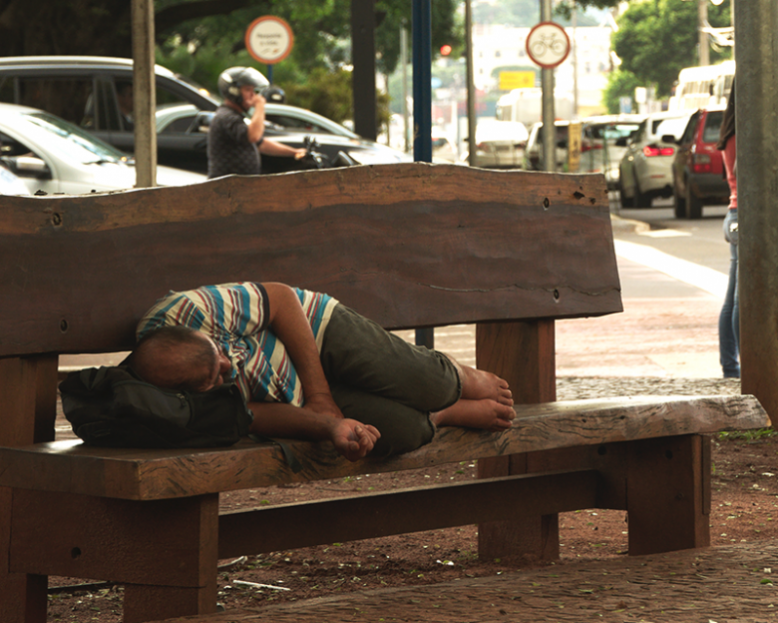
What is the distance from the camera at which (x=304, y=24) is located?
127ft

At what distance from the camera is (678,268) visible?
13.8 m

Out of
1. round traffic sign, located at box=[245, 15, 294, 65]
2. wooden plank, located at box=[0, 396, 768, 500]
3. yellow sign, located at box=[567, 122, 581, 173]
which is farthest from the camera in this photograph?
yellow sign, located at box=[567, 122, 581, 173]

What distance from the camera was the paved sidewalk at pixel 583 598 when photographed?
288 cm

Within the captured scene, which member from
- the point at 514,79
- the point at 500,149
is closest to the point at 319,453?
the point at 500,149

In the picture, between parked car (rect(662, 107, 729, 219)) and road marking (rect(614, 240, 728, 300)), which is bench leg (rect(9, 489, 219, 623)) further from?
parked car (rect(662, 107, 729, 219))

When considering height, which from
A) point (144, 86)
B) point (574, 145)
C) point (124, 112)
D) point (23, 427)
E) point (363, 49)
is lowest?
point (23, 427)

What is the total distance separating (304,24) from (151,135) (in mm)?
32318

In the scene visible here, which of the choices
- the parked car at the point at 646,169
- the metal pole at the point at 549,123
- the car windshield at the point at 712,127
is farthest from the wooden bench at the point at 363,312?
the parked car at the point at 646,169

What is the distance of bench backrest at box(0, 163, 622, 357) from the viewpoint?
3146mm

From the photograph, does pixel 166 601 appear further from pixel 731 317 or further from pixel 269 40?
pixel 269 40

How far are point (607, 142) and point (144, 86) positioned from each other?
21.0 metres

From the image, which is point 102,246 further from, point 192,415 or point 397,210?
point 397,210

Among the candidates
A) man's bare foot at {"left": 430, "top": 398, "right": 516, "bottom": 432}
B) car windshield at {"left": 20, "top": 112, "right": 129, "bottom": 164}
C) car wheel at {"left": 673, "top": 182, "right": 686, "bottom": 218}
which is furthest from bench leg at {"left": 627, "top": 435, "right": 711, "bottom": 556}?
car wheel at {"left": 673, "top": 182, "right": 686, "bottom": 218}

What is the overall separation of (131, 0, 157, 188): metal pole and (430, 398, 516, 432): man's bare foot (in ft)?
13.0
